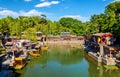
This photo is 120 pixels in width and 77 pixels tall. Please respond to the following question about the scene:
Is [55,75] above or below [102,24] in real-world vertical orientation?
below

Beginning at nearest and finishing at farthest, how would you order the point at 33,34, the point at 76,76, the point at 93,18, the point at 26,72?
the point at 76,76 → the point at 26,72 → the point at 33,34 → the point at 93,18

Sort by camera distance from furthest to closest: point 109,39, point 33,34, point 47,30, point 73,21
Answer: point 73,21 → point 47,30 → point 33,34 → point 109,39

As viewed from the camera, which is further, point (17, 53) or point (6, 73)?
point (17, 53)

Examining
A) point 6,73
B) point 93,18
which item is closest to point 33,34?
point 93,18

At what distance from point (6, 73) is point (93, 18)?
182ft

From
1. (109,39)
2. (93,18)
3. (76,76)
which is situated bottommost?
(76,76)

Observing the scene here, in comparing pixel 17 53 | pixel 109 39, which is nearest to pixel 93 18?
pixel 109 39

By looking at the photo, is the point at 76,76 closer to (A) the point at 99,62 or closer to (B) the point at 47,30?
(A) the point at 99,62

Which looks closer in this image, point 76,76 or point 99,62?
point 76,76

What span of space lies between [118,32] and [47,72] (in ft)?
54.2

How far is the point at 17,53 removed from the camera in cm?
4191

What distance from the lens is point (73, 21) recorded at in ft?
409

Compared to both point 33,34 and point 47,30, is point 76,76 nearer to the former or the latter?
point 33,34

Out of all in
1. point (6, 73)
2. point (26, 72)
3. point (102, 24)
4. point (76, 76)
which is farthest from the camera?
point (102, 24)
